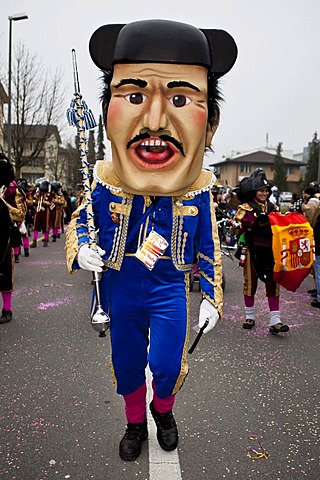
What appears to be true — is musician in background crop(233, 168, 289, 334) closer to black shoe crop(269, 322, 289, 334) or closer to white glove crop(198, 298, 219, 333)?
black shoe crop(269, 322, 289, 334)

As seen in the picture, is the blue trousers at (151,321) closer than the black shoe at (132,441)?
Yes

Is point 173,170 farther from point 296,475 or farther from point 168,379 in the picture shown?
point 296,475

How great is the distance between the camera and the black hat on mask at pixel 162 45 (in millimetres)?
2375

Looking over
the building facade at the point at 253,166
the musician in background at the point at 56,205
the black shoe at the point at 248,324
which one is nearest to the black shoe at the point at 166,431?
the black shoe at the point at 248,324

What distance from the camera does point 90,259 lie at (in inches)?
95.6

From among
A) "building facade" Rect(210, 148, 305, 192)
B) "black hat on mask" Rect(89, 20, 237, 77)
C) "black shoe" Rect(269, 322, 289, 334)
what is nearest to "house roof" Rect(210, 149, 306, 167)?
"building facade" Rect(210, 148, 305, 192)

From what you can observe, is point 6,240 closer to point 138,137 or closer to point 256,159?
point 138,137

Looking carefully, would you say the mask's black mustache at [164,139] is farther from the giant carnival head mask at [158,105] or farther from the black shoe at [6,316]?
the black shoe at [6,316]

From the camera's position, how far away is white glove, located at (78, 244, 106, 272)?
242 centimetres

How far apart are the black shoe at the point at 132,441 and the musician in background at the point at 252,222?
2.46 m

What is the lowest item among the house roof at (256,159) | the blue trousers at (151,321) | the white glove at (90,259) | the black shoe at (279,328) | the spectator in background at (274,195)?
the black shoe at (279,328)

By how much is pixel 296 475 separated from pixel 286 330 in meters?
2.58

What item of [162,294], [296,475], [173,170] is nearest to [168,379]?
[162,294]

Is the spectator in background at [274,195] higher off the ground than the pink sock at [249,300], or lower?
higher
